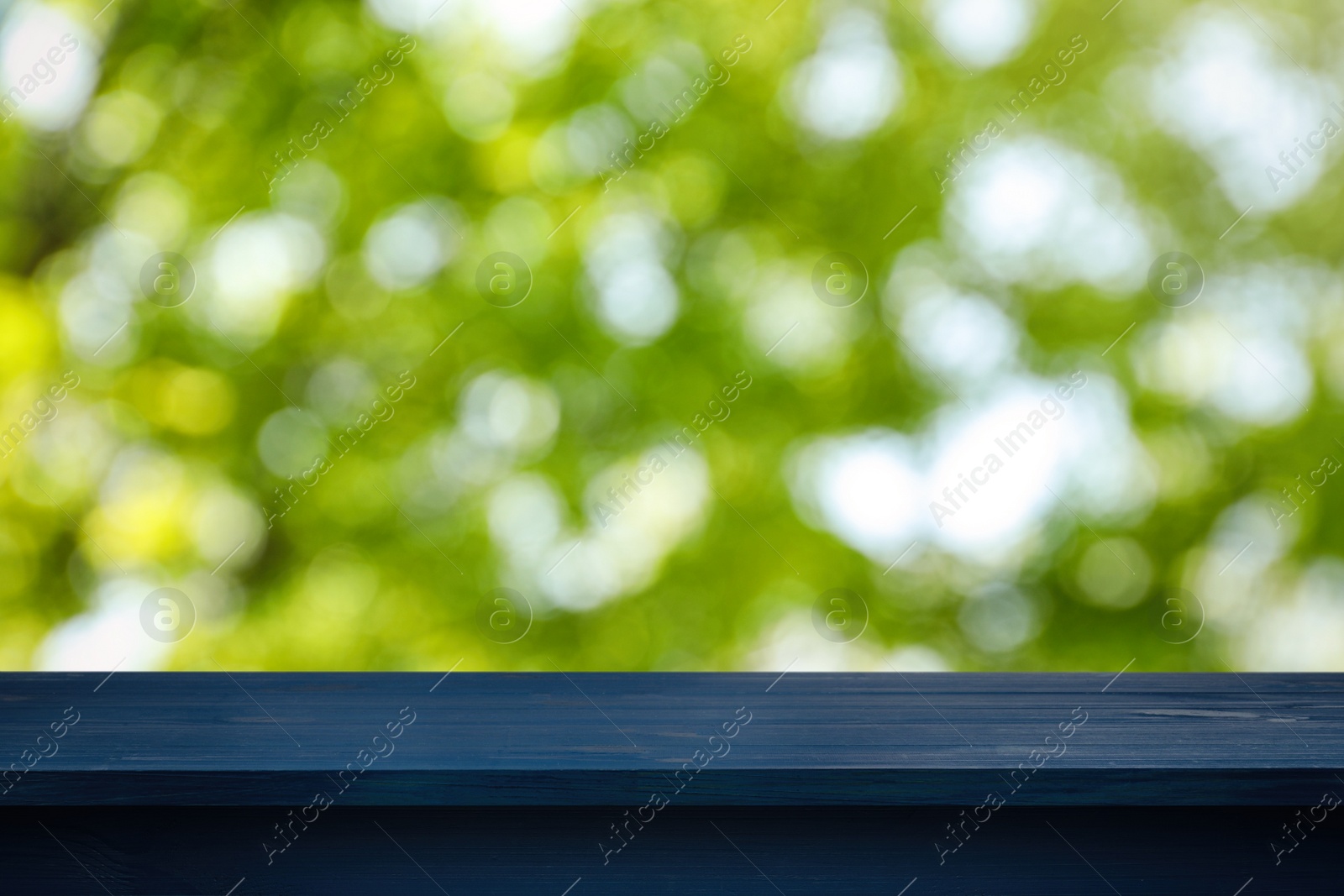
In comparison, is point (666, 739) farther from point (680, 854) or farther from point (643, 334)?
point (643, 334)

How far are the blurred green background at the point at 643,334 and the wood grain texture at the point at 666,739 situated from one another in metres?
3.35

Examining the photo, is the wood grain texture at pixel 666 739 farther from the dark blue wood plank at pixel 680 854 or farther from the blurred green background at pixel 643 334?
the blurred green background at pixel 643 334

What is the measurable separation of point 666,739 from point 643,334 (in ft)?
12.2

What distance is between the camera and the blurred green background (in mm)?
4207

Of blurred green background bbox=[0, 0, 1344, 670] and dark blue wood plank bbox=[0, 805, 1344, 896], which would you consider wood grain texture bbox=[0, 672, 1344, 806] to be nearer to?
dark blue wood plank bbox=[0, 805, 1344, 896]

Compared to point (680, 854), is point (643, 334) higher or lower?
higher

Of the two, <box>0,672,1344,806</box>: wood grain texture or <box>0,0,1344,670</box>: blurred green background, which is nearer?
<box>0,672,1344,806</box>: wood grain texture

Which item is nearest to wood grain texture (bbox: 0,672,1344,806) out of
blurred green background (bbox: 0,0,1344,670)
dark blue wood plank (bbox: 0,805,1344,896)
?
dark blue wood plank (bbox: 0,805,1344,896)

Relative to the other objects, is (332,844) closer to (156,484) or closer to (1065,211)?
(156,484)

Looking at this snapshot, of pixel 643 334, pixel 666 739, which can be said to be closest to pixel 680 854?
pixel 666 739

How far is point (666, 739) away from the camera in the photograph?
670 millimetres

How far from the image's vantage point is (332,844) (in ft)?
2.17

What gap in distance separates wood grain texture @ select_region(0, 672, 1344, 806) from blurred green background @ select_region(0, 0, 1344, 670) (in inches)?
132

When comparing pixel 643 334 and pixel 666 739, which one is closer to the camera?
pixel 666 739
